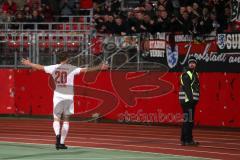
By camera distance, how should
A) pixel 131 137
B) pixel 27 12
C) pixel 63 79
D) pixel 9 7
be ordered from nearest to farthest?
pixel 63 79, pixel 131 137, pixel 27 12, pixel 9 7

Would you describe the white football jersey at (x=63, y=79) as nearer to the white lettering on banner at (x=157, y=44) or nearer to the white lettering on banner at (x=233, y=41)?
the white lettering on banner at (x=233, y=41)

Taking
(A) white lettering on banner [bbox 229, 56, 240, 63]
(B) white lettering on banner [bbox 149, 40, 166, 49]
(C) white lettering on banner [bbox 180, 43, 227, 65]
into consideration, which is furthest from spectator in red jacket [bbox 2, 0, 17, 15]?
(A) white lettering on banner [bbox 229, 56, 240, 63]

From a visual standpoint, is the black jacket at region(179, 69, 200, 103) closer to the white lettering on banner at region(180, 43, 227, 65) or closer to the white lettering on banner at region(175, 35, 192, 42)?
the white lettering on banner at region(180, 43, 227, 65)

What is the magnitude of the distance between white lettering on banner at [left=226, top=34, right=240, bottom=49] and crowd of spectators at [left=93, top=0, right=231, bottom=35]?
1241 millimetres

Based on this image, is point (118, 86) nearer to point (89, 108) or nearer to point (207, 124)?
point (89, 108)

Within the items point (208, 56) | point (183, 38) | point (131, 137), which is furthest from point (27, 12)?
point (131, 137)

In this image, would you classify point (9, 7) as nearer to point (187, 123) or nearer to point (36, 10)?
point (36, 10)

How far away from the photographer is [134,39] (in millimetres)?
22062

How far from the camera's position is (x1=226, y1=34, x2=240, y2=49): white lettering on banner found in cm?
2034

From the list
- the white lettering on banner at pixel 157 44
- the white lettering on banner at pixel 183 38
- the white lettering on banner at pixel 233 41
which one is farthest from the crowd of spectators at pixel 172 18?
the white lettering on banner at pixel 233 41

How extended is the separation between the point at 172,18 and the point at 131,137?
586cm

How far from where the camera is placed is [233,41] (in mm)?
20453

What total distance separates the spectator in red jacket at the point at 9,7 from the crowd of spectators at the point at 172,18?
18.5ft

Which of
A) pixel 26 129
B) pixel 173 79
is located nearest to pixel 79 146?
pixel 26 129
